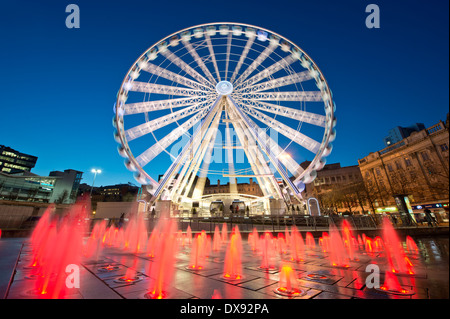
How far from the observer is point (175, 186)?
28.8 metres

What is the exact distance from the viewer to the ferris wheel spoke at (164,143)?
24828 mm

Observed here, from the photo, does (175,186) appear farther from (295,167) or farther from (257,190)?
(257,190)

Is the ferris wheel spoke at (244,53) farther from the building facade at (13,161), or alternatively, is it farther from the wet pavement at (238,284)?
the building facade at (13,161)

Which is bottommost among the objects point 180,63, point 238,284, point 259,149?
point 238,284

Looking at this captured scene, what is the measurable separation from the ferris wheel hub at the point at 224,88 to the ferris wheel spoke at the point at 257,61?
115cm

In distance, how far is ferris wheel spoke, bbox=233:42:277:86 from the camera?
25203 mm

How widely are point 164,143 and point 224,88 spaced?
1035cm

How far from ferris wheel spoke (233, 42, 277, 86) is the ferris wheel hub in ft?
3.76

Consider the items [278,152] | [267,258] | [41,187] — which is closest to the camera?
[267,258]

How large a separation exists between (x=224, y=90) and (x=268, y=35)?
7.89 metres

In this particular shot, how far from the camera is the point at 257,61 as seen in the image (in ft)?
85.8

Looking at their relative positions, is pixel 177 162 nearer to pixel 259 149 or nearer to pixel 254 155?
pixel 254 155
